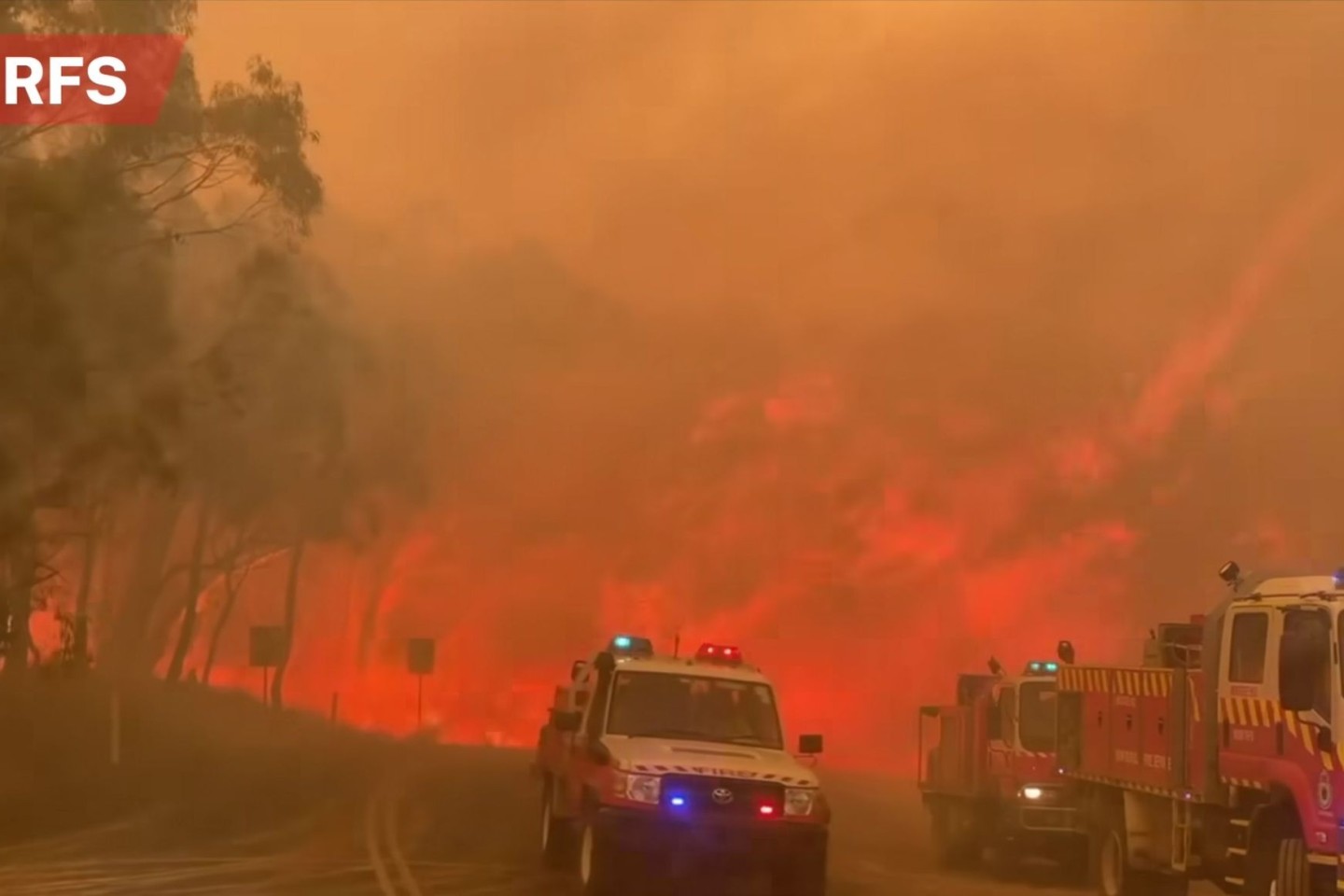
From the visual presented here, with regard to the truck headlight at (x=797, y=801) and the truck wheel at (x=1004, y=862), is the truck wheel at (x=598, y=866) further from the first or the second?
the truck wheel at (x=1004, y=862)

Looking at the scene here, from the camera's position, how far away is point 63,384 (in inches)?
1586

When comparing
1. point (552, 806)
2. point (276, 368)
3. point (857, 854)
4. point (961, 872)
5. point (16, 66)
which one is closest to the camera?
point (552, 806)

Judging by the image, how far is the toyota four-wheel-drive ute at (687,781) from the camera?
623 inches

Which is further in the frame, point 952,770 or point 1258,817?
point 952,770

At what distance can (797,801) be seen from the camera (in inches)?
635

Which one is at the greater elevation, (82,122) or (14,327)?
(82,122)

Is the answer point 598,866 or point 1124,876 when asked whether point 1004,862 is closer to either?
point 1124,876

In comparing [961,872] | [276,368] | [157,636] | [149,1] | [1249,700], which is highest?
[149,1]

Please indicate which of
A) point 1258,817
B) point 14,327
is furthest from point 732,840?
point 14,327

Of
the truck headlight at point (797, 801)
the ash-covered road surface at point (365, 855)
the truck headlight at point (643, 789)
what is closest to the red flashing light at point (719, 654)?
the ash-covered road surface at point (365, 855)

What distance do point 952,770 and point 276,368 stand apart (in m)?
41.0

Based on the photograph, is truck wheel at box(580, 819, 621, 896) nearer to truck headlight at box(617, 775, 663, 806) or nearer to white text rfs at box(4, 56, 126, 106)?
truck headlight at box(617, 775, 663, 806)

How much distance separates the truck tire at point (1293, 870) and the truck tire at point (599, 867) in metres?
5.43

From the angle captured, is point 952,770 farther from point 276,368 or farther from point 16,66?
point 276,368
